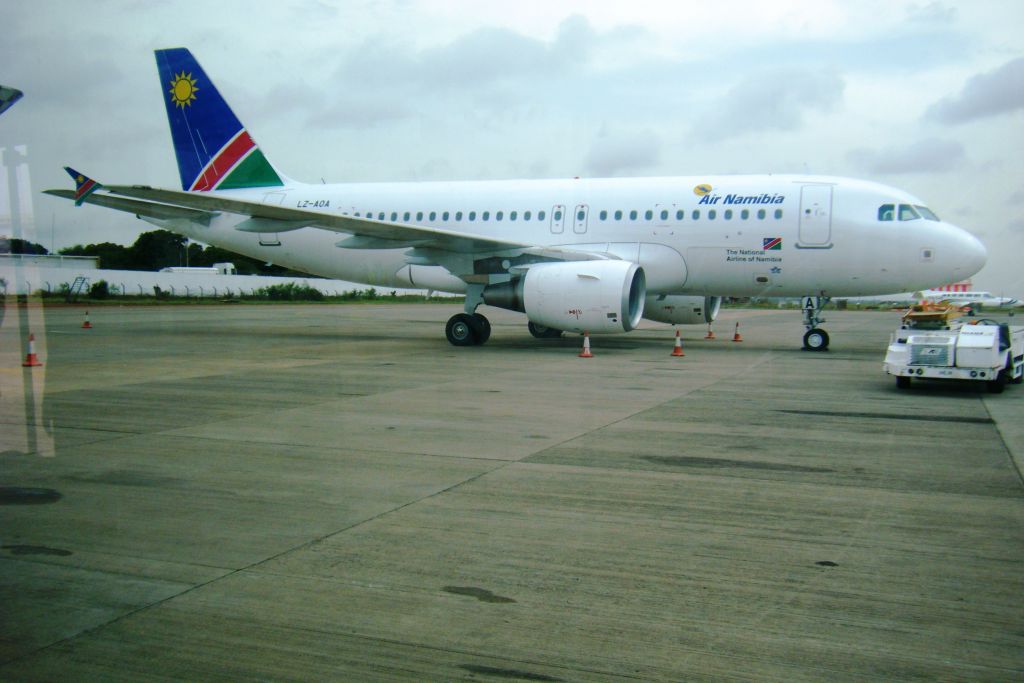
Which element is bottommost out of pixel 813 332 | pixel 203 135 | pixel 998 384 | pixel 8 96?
pixel 998 384

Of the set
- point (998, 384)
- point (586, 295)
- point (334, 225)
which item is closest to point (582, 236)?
point (586, 295)

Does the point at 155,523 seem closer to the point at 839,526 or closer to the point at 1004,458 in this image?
the point at 839,526

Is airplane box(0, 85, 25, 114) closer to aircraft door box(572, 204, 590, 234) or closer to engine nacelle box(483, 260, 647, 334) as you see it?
engine nacelle box(483, 260, 647, 334)

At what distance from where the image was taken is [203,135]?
2091 cm

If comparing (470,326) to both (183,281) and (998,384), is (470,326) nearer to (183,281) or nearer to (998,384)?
(998,384)

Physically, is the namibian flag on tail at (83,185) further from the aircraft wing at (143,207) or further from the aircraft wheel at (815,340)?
the aircraft wheel at (815,340)

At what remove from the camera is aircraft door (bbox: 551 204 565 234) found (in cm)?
1836

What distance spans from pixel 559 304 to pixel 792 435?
8244mm

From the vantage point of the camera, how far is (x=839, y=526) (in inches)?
199

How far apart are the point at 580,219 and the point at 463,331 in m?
3.41

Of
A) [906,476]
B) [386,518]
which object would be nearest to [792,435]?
[906,476]

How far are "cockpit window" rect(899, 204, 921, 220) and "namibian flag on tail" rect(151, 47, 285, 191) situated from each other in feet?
47.0

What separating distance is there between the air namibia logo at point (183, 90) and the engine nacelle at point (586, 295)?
32.7 feet

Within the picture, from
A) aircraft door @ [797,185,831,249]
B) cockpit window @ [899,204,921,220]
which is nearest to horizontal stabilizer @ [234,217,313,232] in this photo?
aircraft door @ [797,185,831,249]
